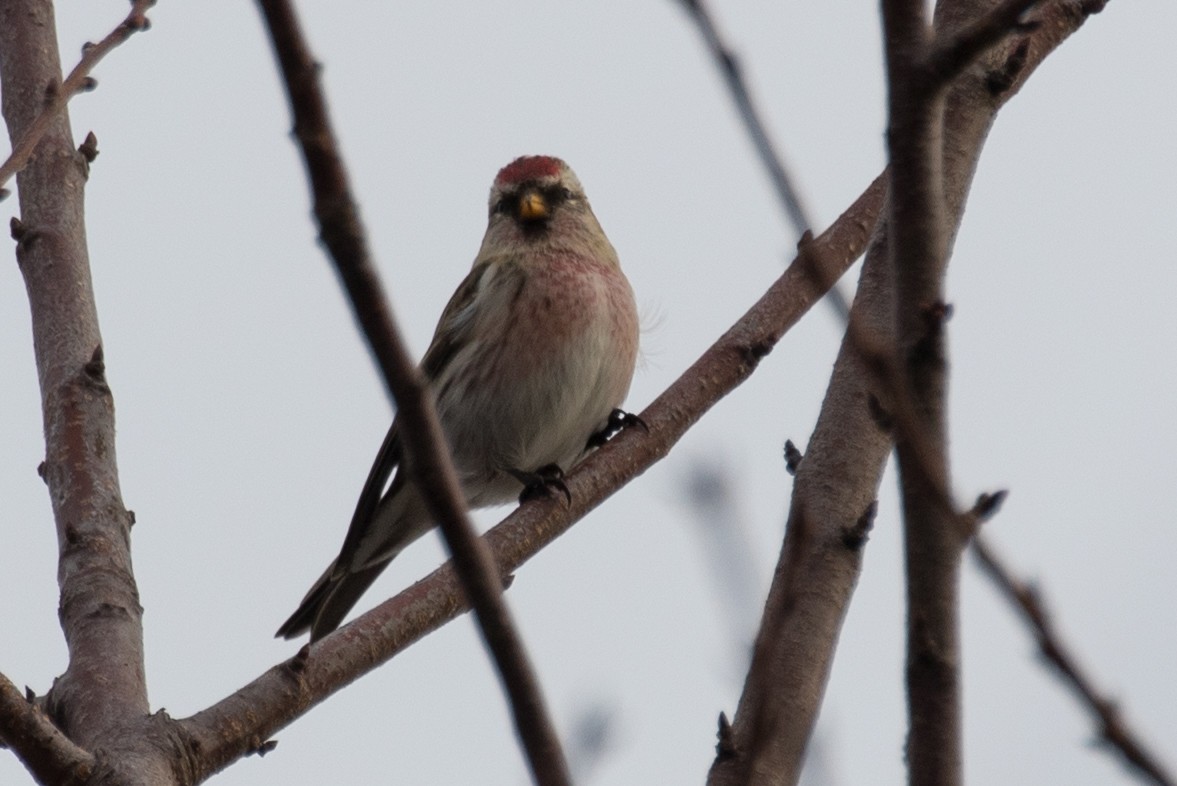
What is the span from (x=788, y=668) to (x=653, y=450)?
1.47 m

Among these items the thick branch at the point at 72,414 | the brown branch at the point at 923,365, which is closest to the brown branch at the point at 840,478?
the brown branch at the point at 923,365

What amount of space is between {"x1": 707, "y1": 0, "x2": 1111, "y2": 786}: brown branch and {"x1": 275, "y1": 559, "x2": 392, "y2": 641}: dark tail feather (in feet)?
9.06

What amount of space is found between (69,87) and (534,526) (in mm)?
1676

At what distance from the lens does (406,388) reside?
65.0 inches

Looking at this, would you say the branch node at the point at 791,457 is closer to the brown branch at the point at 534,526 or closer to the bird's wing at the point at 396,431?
the brown branch at the point at 534,526

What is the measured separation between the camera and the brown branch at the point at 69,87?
9.61ft

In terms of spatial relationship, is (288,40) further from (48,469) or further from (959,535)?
(48,469)

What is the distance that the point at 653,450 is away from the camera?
178 inches

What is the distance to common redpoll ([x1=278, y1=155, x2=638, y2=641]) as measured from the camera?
19.4 ft

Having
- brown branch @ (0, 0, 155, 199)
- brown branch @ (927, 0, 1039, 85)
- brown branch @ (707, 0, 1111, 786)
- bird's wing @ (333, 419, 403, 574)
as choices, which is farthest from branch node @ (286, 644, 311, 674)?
bird's wing @ (333, 419, 403, 574)

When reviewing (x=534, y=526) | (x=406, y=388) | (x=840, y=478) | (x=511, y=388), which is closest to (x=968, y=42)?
(x=406, y=388)

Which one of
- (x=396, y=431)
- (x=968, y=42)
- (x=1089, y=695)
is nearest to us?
(x=1089, y=695)

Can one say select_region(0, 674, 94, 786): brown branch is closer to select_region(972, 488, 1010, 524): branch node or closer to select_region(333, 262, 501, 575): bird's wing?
select_region(972, 488, 1010, 524): branch node

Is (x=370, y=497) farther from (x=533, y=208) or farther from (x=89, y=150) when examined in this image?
(x=89, y=150)
